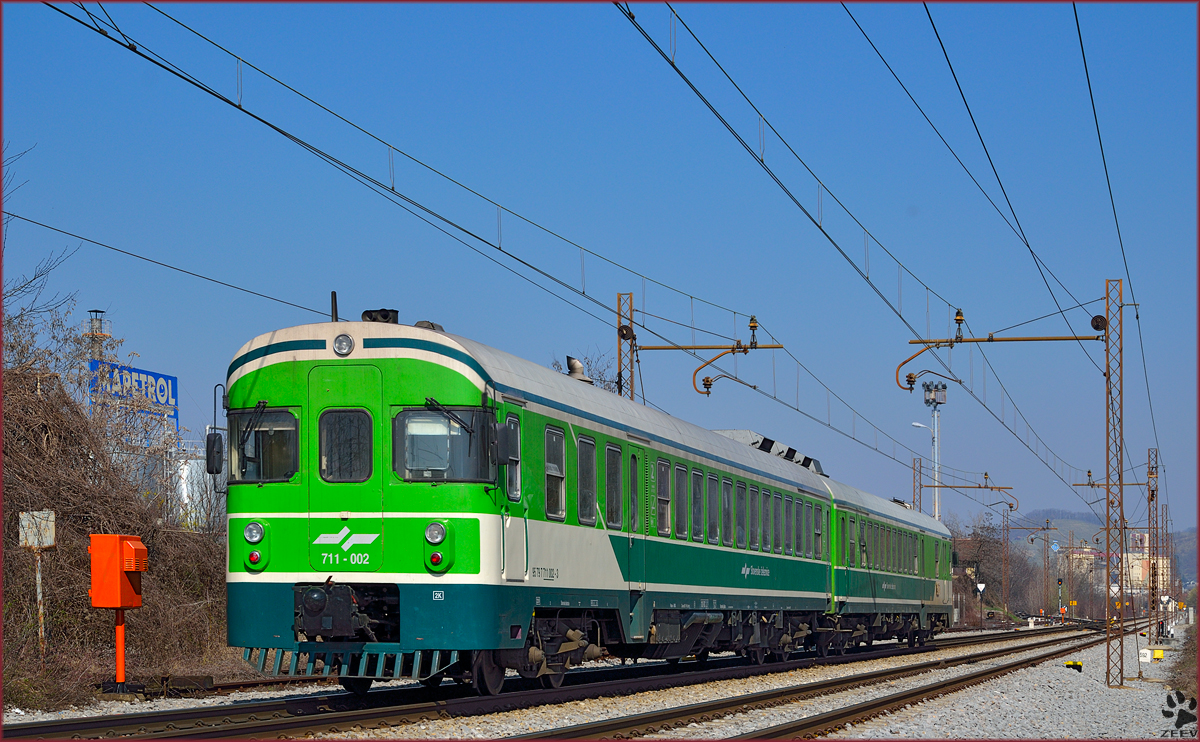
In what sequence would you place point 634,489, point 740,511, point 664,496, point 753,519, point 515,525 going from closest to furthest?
point 515,525 < point 634,489 < point 664,496 < point 740,511 < point 753,519

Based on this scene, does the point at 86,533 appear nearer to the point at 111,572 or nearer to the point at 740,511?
the point at 111,572

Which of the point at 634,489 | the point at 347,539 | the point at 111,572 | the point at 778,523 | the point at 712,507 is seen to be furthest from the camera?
the point at 778,523

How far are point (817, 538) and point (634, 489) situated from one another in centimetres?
1021

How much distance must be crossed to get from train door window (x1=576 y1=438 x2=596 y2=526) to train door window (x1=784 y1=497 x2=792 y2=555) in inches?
361

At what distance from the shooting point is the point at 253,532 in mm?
13625

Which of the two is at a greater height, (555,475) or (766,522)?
(555,475)

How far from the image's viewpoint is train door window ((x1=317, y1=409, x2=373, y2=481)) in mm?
13516

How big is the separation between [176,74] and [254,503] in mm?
4282

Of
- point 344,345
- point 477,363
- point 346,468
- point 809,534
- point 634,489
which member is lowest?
point 809,534

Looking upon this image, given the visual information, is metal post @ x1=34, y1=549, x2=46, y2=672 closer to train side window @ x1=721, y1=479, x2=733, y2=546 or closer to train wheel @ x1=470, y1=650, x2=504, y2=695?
train wheel @ x1=470, y1=650, x2=504, y2=695

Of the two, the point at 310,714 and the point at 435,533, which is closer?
the point at 435,533

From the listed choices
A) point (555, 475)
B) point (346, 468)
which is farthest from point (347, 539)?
point (555, 475)

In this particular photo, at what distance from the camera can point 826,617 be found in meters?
27.6

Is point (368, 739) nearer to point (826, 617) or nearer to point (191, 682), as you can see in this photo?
point (191, 682)
